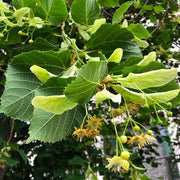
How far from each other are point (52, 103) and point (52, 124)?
0.35 ft

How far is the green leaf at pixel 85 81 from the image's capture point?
0.35 meters

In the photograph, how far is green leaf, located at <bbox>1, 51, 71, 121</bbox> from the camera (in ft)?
1.55

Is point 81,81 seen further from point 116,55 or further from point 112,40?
point 112,40

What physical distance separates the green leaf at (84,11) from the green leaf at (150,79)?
331 millimetres

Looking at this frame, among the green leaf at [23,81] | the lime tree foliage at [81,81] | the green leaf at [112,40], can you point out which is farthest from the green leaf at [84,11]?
the green leaf at [23,81]

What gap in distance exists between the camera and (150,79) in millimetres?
385

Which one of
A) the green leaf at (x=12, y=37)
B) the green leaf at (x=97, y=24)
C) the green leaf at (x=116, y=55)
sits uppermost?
the green leaf at (x=12, y=37)

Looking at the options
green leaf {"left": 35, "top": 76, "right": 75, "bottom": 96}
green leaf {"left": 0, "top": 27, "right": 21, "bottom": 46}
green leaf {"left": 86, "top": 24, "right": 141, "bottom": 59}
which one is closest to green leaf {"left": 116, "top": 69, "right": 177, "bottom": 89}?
green leaf {"left": 35, "top": 76, "right": 75, "bottom": 96}

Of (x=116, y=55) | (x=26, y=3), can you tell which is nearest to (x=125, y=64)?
(x=116, y=55)

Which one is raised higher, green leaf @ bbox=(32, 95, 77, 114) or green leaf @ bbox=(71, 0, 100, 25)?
green leaf @ bbox=(71, 0, 100, 25)

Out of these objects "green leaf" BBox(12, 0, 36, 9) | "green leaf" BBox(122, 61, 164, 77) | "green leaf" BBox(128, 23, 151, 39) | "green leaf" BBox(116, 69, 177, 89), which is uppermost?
"green leaf" BBox(12, 0, 36, 9)

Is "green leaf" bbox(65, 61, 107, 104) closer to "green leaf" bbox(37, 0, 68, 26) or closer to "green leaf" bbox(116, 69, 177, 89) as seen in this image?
"green leaf" bbox(116, 69, 177, 89)

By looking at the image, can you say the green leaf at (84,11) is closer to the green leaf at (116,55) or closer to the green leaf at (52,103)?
the green leaf at (116,55)

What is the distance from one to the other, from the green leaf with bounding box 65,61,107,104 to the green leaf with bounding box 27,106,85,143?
0.09 meters
